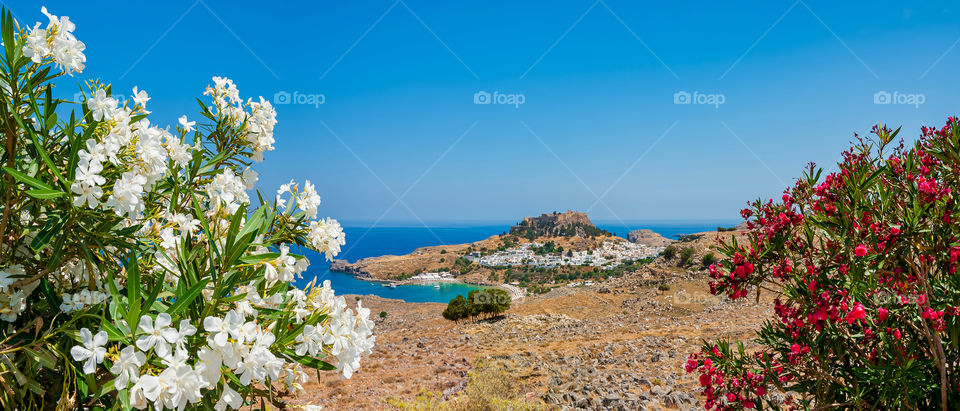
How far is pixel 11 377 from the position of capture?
5.68 feet

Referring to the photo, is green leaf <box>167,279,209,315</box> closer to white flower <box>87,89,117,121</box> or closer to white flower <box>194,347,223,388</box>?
white flower <box>194,347,223,388</box>

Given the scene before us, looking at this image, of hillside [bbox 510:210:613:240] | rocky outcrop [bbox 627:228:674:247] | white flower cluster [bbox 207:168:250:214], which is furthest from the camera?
rocky outcrop [bbox 627:228:674:247]

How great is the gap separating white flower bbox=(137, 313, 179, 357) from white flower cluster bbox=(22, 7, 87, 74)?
1.27 meters

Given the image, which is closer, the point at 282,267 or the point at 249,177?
the point at 282,267

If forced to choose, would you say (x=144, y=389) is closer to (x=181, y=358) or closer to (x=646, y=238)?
(x=181, y=358)

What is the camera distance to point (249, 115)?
2836 mm

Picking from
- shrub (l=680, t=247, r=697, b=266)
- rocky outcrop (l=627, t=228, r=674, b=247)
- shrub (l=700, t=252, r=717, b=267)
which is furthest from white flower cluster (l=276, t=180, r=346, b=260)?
rocky outcrop (l=627, t=228, r=674, b=247)

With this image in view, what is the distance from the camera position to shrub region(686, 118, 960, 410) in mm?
2568

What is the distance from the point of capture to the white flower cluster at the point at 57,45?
179 centimetres

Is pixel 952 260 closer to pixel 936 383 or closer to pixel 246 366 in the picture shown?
pixel 936 383

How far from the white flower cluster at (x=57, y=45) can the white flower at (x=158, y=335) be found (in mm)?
1271

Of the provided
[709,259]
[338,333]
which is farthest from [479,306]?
[338,333]

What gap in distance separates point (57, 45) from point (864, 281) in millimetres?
4459

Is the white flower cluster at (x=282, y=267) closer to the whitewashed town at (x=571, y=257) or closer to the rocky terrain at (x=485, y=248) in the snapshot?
the whitewashed town at (x=571, y=257)
